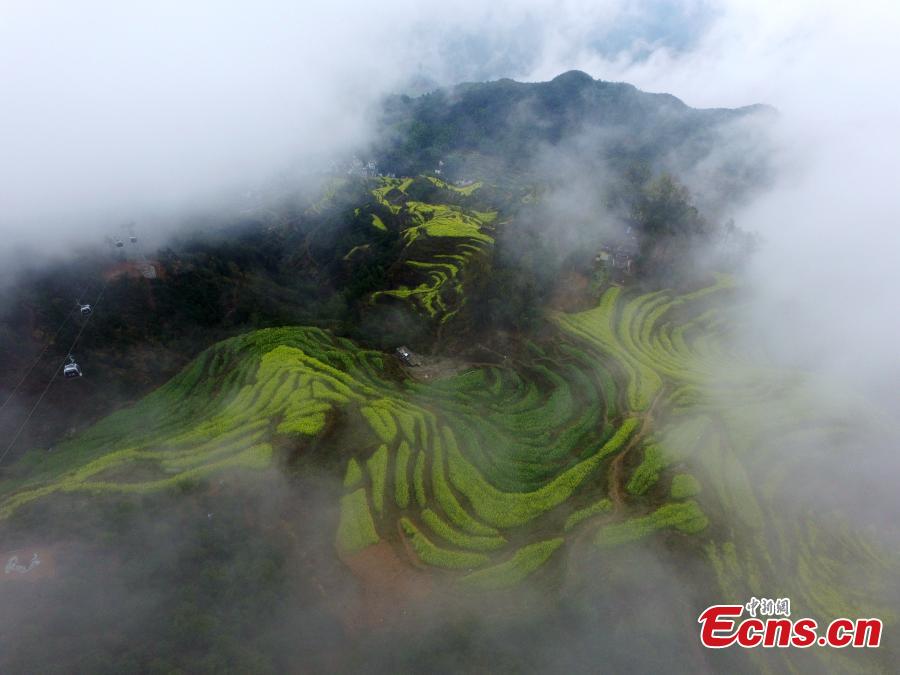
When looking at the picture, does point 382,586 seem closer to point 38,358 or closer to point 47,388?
point 47,388

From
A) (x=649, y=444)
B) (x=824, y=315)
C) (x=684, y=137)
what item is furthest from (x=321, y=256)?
(x=684, y=137)

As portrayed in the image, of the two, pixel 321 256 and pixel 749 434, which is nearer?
pixel 749 434

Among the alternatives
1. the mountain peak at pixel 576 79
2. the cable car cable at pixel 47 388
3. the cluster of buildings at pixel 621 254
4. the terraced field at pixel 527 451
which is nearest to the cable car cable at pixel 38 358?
the cable car cable at pixel 47 388

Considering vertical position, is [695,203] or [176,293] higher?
[695,203]

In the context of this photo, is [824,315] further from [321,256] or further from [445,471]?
[321,256]

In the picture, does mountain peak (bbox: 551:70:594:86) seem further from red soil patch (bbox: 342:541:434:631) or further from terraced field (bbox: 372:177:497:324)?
red soil patch (bbox: 342:541:434:631)

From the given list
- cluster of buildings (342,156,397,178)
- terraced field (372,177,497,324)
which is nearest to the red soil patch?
terraced field (372,177,497,324)

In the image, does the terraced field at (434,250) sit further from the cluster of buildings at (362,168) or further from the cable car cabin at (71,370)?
the cable car cabin at (71,370)
